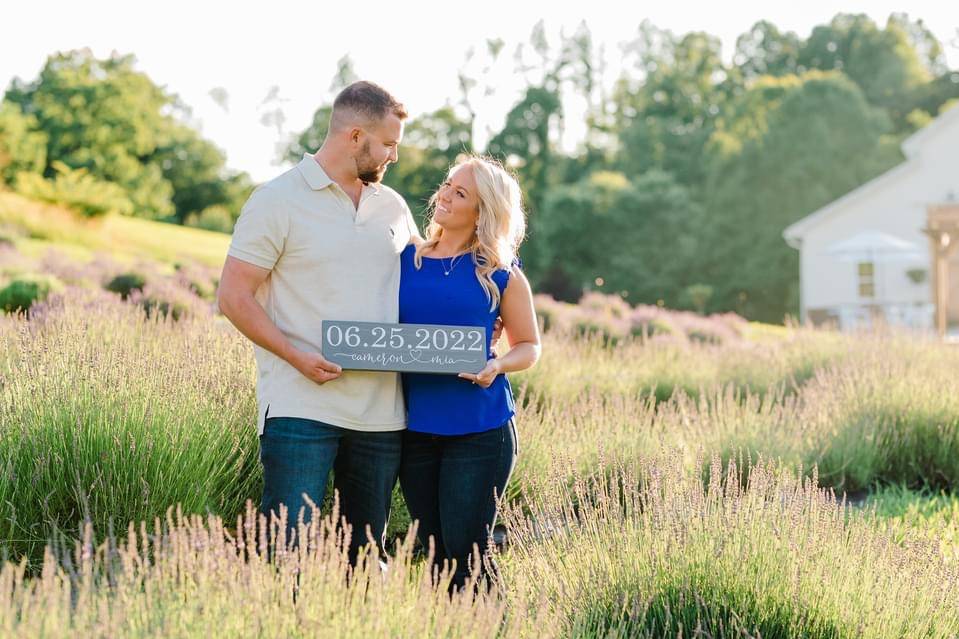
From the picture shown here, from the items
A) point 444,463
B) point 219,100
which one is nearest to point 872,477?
point 444,463

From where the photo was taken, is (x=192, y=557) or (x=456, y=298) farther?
(x=456, y=298)

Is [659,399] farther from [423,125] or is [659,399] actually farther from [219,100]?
[219,100]

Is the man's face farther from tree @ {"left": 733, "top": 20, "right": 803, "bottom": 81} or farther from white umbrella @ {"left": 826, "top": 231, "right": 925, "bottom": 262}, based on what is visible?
tree @ {"left": 733, "top": 20, "right": 803, "bottom": 81}

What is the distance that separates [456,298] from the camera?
12.9 ft

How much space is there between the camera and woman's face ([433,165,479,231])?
13.0ft

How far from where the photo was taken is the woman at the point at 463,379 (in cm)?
390

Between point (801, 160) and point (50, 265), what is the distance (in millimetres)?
31944

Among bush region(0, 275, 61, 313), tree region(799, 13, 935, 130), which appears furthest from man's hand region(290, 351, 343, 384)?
tree region(799, 13, 935, 130)

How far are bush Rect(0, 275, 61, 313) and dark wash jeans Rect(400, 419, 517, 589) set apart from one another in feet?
28.3

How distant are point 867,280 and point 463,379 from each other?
107 feet

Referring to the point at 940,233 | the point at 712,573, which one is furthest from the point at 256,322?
the point at 940,233

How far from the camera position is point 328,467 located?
372cm

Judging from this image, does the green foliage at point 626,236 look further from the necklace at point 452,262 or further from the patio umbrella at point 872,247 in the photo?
the necklace at point 452,262

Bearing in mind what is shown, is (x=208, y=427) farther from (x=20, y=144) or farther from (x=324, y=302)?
(x=20, y=144)
